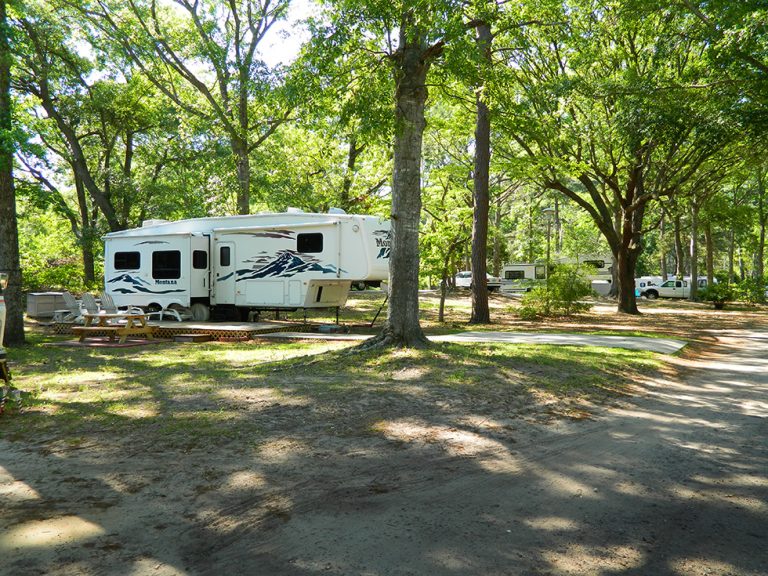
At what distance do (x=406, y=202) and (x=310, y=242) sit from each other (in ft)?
22.2

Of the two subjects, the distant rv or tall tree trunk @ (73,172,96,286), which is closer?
tall tree trunk @ (73,172,96,286)

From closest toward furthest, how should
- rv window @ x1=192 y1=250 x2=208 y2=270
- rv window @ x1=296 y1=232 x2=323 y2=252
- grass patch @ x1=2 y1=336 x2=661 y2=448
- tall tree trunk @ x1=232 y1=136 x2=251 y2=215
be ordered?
grass patch @ x1=2 y1=336 x2=661 y2=448 < rv window @ x1=296 y1=232 x2=323 y2=252 < rv window @ x1=192 y1=250 x2=208 y2=270 < tall tree trunk @ x1=232 y1=136 x2=251 y2=215

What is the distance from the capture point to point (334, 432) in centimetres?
554

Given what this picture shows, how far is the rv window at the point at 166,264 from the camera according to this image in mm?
16969

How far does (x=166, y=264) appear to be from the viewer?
1720cm

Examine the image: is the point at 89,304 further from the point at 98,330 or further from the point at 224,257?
the point at 224,257

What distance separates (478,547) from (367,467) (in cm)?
150

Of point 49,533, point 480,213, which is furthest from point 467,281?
point 49,533

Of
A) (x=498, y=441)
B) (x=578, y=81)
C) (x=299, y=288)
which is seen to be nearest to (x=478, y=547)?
(x=498, y=441)

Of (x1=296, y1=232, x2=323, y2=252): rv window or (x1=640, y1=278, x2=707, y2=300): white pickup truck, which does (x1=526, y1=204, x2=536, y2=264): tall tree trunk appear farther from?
(x1=296, y1=232, x2=323, y2=252): rv window

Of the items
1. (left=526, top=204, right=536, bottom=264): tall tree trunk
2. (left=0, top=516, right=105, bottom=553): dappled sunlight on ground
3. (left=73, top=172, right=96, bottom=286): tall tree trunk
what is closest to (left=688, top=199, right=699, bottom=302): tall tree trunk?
(left=526, top=204, right=536, bottom=264): tall tree trunk

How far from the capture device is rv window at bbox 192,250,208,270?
16891 millimetres

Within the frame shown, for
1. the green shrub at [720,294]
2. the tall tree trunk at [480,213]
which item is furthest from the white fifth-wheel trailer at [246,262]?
the green shrub at [720,294]

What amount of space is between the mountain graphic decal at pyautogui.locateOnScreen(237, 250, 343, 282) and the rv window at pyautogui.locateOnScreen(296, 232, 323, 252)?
0.59 feet
